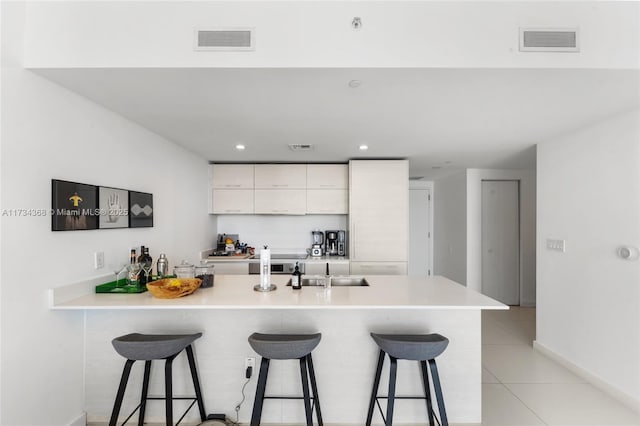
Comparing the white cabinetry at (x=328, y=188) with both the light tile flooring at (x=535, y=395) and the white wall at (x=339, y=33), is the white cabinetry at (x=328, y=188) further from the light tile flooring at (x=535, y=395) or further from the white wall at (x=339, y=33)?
the white wall at (x=339, y=33)

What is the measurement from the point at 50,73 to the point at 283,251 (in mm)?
3432

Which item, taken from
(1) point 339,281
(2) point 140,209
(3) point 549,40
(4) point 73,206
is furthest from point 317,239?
(3) point 549,40

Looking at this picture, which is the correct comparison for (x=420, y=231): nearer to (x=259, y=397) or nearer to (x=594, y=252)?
(x=594, y=252)

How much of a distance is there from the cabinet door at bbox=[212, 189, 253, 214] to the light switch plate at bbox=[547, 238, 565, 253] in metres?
3.58

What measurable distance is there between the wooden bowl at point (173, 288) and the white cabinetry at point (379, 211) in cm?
233

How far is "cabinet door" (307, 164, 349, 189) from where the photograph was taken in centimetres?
426

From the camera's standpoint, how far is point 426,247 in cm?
583

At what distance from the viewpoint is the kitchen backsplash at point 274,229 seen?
4.71m

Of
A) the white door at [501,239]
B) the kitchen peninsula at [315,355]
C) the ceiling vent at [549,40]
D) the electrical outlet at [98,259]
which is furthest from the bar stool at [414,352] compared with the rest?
the white door at [501,239]

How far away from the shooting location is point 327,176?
4.26 metres

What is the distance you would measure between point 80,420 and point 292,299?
1.67m

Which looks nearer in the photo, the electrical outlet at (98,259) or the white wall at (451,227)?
the electrical outlet at (98,259)

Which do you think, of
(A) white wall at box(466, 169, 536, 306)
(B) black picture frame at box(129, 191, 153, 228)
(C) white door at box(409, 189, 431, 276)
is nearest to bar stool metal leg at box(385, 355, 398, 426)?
(B) black picture frame at box(129, 191, 153, 228)

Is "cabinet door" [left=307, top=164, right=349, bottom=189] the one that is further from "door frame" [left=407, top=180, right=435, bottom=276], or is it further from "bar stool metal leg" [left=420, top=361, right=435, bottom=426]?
"bar stool metal leg" [left=420, top=361, right=435, bottom=426]
